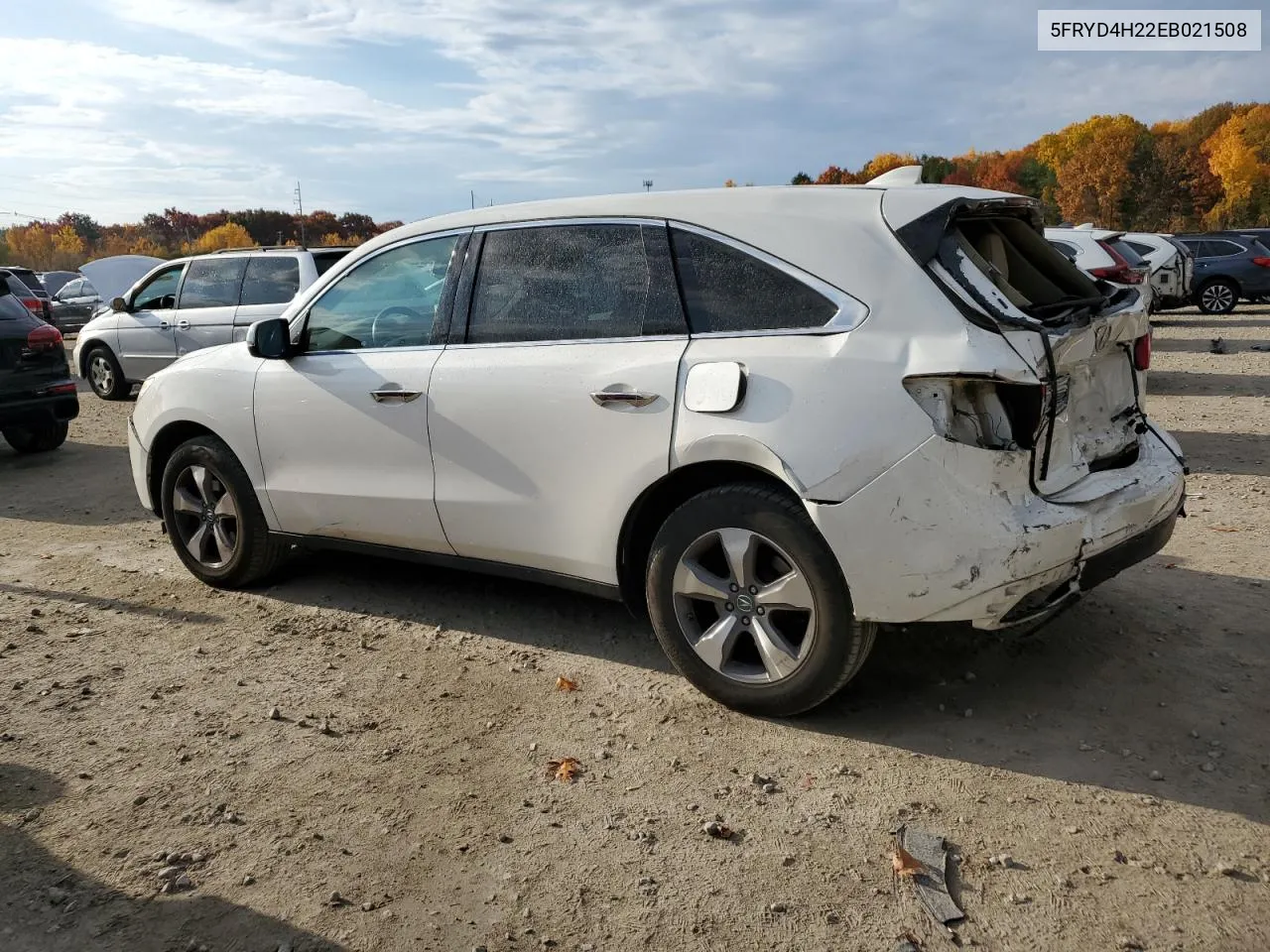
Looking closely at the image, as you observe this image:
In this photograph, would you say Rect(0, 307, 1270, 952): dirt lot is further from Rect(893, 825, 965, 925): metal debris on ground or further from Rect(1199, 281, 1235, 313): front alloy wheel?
Rect(1199, 281, 1235, 313): front alloy wheel

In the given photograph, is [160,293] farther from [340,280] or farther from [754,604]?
[754,604]

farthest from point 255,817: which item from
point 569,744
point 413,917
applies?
point 569,744

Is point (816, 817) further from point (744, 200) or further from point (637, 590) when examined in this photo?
point (744, 200)

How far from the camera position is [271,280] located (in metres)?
12.0

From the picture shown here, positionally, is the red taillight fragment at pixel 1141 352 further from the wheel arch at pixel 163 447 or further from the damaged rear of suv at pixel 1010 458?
the wheel arch at pixel 163 447

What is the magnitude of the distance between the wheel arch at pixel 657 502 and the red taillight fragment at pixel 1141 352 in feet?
5.31

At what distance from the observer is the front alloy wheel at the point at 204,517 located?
5.24 m

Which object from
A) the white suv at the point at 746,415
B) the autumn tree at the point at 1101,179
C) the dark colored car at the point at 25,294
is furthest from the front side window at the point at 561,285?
the autumn tree at the point at 1101,179

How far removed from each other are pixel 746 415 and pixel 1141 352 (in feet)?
5.76

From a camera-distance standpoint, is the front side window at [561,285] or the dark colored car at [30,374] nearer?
the front side window at [561,285]

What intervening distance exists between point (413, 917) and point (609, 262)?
2.38 m

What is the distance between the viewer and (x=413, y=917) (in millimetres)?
2711

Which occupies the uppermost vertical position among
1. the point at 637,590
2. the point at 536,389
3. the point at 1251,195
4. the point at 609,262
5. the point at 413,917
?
the point at 1251,195

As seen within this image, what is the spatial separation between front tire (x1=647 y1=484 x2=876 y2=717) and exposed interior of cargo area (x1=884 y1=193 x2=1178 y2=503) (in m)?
0.61
